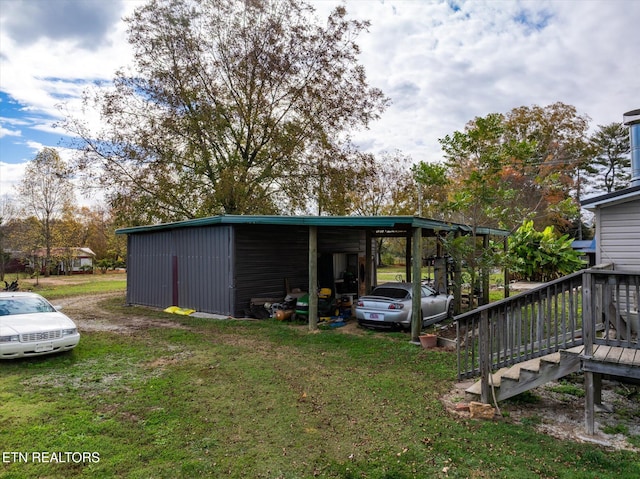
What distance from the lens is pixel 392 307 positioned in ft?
31.1

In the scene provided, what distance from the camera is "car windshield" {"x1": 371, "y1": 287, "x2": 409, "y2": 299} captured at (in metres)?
9.73

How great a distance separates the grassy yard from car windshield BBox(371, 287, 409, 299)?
207 cm

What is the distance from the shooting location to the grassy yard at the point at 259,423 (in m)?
3.62

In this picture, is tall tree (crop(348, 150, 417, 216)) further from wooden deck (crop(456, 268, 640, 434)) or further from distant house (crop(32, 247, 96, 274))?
distant house (crop(32, 247, 96, 274))

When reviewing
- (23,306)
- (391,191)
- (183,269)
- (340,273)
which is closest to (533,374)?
(23,306)

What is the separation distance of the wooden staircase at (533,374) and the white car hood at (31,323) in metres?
7.52

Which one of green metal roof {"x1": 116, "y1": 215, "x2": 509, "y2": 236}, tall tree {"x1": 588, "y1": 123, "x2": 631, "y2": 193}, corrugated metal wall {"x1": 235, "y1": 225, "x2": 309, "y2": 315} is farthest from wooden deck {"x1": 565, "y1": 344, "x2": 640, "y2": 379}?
tall tree {"x1": 588, "y1": 123, "x2": 631, "y2": 193}

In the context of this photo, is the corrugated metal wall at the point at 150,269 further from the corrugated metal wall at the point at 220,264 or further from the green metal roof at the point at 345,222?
the green metal roof at the point at 345,222

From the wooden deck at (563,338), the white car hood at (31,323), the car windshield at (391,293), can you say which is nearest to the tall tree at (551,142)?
the car windshield at (391,293)

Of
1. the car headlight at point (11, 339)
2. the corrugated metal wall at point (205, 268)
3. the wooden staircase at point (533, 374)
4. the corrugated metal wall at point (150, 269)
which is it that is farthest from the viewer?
the corrugated metal wall at point (150, 269)

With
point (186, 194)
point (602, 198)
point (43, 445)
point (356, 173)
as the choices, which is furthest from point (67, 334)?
point (356, 173)

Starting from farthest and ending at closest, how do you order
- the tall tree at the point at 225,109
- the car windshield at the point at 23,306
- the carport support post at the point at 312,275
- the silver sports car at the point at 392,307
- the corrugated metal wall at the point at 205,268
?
the tall tree at the point at 225,109
the corrugated metal wall at the point at 205,268
the carport support post at the point at 312,275
the silver sports car at the point at 392,307
the car windshield at the point at 23,306

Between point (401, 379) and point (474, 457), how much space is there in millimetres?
2389

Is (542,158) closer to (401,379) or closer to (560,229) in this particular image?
(560,229)
